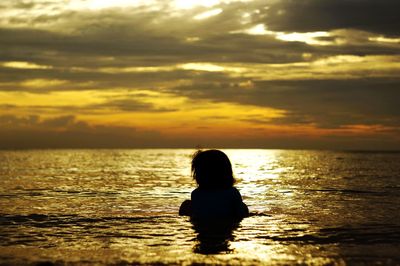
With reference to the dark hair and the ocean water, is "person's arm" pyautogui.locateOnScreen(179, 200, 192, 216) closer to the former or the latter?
the ocean water

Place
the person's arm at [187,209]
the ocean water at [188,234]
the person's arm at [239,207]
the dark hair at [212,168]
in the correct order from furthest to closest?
the person's arm at [187,209], the person's arm at [239,207], the dark hair at [212,168], the ocean water at [188,234]

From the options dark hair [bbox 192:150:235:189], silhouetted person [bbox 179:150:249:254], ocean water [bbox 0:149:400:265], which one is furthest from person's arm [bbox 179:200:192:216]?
dark hair [bbox 192:150:235:189]

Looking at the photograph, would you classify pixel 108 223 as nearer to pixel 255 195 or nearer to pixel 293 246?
pixel 293 246

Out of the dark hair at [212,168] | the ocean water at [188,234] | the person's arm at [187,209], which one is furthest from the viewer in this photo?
the person's arm at [187,209]

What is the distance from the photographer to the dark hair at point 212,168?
1205 cm

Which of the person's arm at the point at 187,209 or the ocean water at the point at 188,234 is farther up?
A: the person's arm at the point at 187,209

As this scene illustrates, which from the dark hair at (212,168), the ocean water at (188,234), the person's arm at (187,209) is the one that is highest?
the dark hair at (212,168)

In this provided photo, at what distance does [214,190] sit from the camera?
12.4 metres

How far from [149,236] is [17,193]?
15655 millimetres

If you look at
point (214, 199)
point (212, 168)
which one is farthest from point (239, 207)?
point (212, 168)

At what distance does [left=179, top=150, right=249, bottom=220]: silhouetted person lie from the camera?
1209 centimetres

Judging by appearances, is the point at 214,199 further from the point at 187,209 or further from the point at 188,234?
the point at 188,234

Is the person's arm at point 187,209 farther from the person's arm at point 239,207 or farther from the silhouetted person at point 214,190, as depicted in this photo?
the person's arm at point 239,207

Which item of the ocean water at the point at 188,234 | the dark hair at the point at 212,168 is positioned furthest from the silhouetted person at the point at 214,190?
the ocean water at the point at 188,234
